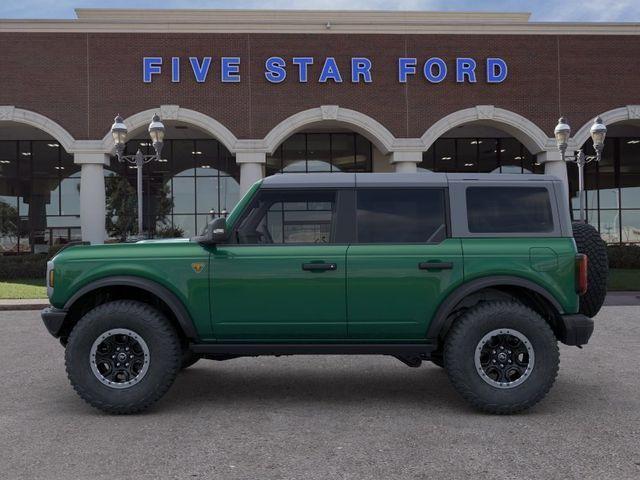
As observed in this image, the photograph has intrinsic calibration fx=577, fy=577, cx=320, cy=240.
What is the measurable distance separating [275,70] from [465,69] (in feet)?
24.9

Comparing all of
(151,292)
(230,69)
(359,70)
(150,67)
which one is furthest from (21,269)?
(151,292)

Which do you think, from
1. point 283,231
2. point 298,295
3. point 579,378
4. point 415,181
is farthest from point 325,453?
point 579,378

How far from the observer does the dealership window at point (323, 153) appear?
28406 millimetres

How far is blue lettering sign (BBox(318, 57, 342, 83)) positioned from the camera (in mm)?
22859

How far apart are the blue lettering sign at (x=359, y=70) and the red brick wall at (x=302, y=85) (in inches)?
10.3

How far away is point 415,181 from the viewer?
536 cm

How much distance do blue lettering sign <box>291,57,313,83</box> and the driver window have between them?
18490 mm

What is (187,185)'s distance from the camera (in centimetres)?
2933

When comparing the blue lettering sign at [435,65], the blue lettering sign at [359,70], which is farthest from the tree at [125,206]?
the blue lettering sign at [435,65]

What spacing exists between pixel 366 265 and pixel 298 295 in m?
0.66

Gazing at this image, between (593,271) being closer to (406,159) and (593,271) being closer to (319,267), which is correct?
(319,267)

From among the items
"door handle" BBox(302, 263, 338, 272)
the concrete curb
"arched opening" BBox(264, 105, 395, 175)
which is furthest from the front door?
"arched opening" BBox(264, 105, 395, 175)

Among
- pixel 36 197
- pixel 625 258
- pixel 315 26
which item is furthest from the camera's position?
pixel 36 197

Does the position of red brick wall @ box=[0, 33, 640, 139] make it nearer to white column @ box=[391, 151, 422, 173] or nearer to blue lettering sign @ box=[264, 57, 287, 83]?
blue lettering sign @ box=[264, 57, 287, 83]
